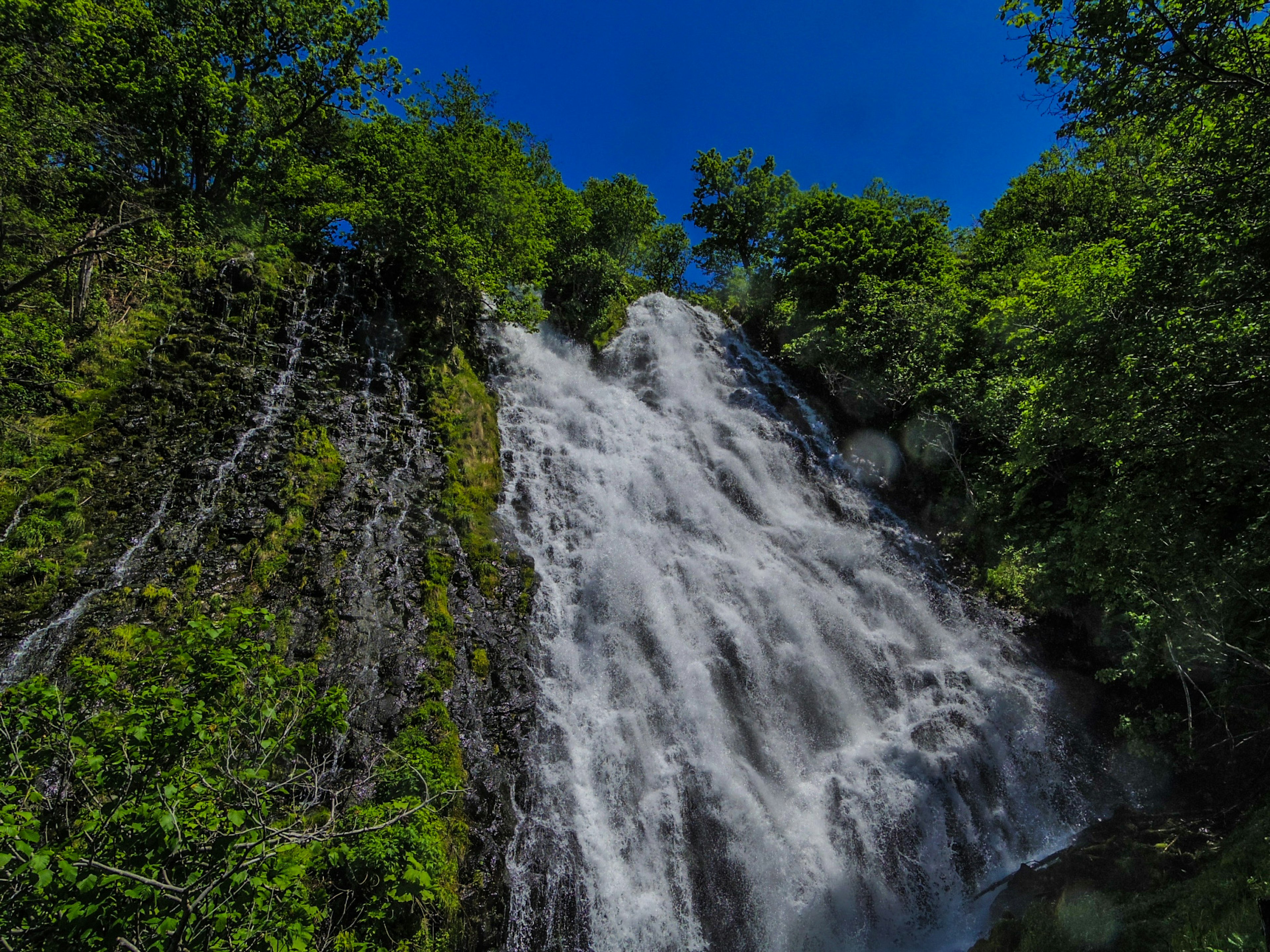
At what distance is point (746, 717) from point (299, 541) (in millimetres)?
8832

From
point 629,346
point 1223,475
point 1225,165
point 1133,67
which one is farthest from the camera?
point 629,346

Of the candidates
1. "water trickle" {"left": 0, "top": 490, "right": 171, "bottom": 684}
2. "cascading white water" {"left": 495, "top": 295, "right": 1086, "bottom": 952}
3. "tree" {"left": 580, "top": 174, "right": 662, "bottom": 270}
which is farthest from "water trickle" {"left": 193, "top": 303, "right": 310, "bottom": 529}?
"tree" {"left": 580, "top": 174, "right": 662, "bottom": 270}

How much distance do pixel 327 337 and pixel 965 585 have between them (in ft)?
56.4

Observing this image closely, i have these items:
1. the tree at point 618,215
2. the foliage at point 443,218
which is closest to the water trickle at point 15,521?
the foliage at point 443,218

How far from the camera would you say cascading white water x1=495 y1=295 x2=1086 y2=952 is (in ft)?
27.0

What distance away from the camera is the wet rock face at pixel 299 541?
792 centimetres

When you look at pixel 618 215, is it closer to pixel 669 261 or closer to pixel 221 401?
pixel 669 261

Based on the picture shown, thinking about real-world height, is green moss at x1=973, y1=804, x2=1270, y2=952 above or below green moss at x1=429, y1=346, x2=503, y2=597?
below

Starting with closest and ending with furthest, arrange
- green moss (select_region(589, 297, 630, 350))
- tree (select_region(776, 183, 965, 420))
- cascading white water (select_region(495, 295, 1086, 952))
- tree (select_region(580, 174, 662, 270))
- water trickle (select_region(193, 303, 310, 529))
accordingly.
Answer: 1. cascading white water (select_region(495, 295, 1086, 952))
2. water trickle (select_region(193, 303, 310, 529))
3. tree (select_region(776, 183, 965, 420))
4. green moss (select_region(589, 297, 630, 350))
5. tree (select_region(580, 174, 662, 270))

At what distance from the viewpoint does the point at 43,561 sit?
292 inches

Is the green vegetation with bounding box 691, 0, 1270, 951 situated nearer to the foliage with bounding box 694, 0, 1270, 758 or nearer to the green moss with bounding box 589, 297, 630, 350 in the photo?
the foliage with bounding box 694, 0, 1270, 758

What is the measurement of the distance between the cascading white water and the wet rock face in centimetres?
84

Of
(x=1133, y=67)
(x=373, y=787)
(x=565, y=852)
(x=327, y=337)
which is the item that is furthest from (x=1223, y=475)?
(x=327, y=337)

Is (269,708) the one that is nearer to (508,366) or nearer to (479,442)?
(479,442)
